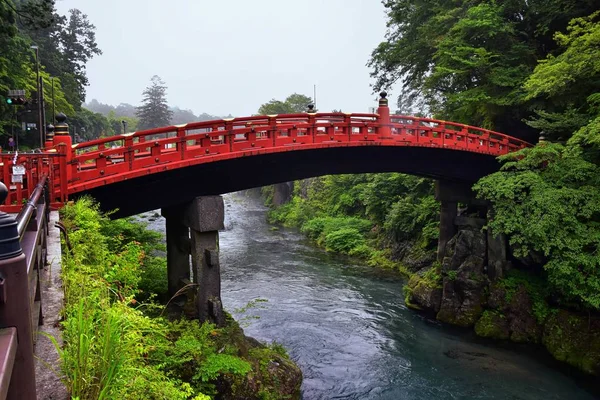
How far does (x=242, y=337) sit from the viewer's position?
1095cm

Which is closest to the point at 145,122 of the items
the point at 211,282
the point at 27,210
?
the point at 211,282

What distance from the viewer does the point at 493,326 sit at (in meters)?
15.2

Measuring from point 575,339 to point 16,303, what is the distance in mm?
15633

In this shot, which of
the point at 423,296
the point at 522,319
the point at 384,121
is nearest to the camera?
the point at 384,121

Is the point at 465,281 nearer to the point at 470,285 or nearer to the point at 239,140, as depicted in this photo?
the point at 470,285

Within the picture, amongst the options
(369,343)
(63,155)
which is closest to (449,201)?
(369,343)

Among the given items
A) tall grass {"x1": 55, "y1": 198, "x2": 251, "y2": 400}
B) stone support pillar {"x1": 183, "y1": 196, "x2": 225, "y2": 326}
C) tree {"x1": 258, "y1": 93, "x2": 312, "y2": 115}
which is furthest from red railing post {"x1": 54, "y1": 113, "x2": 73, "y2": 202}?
tree {"x1": 258, "y1": 93, "x2": 312, "y2": 115}

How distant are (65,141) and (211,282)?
201 inches

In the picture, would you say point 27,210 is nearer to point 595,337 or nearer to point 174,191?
point 174,191

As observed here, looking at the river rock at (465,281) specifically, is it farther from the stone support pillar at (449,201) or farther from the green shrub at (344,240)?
the green shrub at (344,240)

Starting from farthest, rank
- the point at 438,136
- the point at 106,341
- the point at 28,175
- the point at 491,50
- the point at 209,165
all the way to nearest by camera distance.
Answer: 1. the point at 491,50
2. the point at 438,136
3. the point at 209,165
4. the point at 28,175
5. the point at 106,341

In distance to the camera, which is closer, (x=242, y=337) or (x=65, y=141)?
(x=65, y=141)

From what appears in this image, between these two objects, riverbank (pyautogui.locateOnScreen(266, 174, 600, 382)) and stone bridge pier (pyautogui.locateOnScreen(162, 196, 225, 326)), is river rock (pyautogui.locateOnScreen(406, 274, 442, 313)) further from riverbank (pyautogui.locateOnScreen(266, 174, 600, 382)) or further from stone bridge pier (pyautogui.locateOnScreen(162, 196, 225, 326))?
stone bridge pier (pyautogui.locateOnScreen(162, 196, 225, 326))

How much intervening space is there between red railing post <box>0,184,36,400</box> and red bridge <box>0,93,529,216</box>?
6.43 metres
